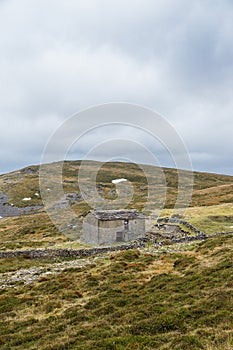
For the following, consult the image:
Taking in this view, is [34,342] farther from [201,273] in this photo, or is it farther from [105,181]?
[105,181]

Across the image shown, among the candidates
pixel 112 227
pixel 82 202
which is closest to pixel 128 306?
pixel 112 227

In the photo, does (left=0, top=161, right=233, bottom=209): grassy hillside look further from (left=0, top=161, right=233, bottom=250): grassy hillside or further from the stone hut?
the stone hut

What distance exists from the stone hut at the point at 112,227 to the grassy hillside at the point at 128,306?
13.1 meters

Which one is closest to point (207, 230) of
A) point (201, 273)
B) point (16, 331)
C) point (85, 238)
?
point (85, 238)

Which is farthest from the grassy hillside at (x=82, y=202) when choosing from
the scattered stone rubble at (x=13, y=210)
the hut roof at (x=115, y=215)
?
the hut roof at (x=115, y=215)

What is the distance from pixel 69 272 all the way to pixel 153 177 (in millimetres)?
167784

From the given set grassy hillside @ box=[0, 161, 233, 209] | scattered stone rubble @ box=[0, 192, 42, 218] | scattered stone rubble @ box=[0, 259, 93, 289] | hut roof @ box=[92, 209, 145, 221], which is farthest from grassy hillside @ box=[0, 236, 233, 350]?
scattered stone rubble @ box=[0, 192, 42, 218]

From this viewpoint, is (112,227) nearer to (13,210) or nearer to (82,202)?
(82,202)

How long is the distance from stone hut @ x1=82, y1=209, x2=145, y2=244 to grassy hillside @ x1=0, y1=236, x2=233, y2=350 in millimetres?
13054

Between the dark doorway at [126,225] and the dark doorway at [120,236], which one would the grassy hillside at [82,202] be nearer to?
the dark doorway at [120,236]

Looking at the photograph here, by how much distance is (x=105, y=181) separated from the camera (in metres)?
169

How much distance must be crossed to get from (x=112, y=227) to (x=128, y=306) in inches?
981

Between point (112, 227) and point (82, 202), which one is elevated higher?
point (82, 202)

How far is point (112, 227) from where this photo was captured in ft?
134
